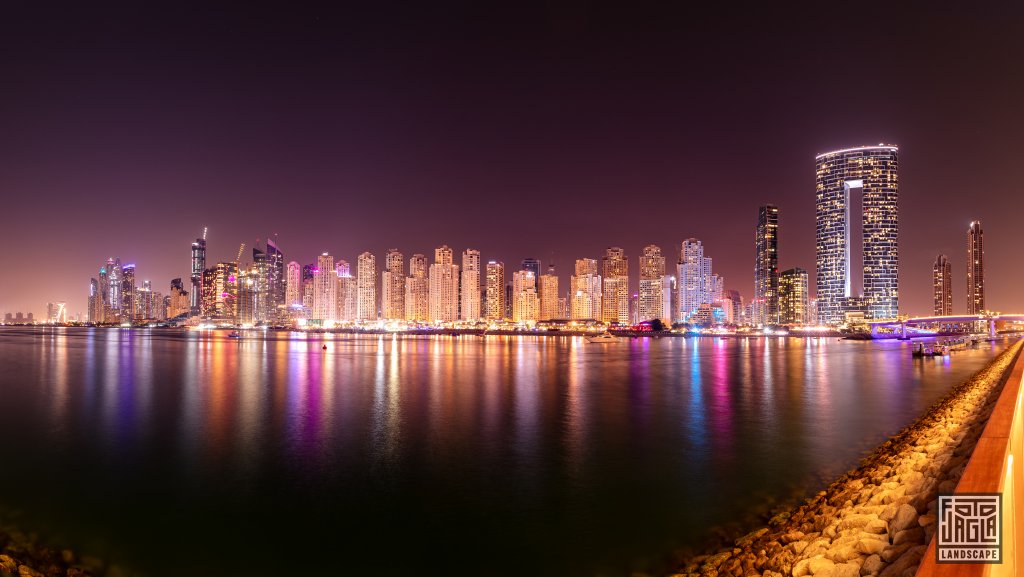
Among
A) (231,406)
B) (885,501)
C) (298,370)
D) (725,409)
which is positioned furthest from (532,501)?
(298,370)

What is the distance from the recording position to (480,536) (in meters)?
12.1

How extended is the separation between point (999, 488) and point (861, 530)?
11.6 feet

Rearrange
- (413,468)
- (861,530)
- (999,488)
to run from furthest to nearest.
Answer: (413,468)
(861,530)
(999,488)

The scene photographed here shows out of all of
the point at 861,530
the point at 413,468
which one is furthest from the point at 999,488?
the point at 413,468

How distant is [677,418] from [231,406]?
23.0m

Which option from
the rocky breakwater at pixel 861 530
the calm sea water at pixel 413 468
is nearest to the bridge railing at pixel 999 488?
the rocky breakwater at pixel 861 530

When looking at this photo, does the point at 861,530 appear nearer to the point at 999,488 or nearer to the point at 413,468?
the point at 999,488

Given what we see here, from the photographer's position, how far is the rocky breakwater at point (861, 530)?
7074 millimetres

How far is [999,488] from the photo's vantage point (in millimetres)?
5168

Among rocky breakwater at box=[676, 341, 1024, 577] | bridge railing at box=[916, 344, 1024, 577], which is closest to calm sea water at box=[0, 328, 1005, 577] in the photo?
rocky breakwater at box=[676, 341, 1024, 577]

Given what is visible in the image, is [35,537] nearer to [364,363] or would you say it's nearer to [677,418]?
[677,418]

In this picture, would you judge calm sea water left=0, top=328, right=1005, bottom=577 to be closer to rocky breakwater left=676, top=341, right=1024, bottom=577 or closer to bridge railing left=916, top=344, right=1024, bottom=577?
rocky breakwater left=676, top=341, right=1024, bottom=577

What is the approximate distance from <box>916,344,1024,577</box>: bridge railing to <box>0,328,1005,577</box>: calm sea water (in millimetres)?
5830

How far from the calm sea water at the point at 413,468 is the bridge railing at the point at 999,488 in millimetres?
5830
